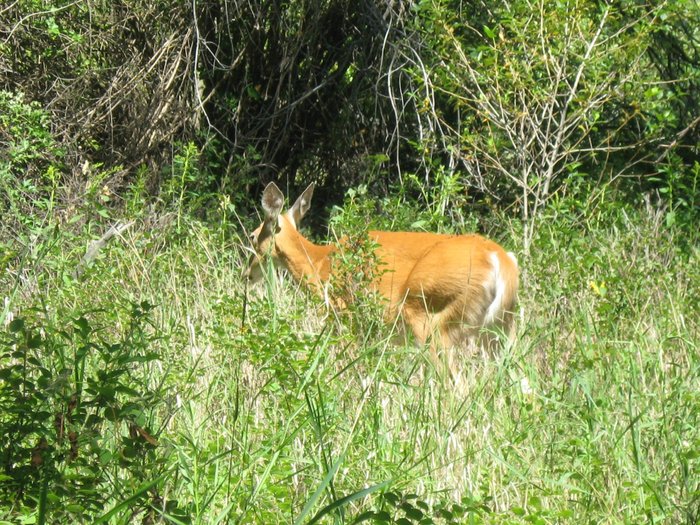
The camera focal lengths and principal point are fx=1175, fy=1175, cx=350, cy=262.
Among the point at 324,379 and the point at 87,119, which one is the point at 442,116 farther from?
the point at 324,379

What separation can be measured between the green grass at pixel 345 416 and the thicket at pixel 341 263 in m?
0.02

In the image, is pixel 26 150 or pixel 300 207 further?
→ pixel 26 150

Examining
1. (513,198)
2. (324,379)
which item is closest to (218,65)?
(513,198)

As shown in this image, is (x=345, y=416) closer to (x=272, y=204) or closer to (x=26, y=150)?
(x=272, y=204)

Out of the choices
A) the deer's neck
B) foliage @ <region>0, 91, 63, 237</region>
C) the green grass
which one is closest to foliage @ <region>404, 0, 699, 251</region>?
the deer's neck

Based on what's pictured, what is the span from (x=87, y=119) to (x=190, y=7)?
117 centimetres

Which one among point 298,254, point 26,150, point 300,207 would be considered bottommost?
point 298,254

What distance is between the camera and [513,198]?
29.2ft

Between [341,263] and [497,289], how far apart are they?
0.90 m

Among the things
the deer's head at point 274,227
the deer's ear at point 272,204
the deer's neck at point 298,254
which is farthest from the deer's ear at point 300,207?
the deer's ear at point 272,204

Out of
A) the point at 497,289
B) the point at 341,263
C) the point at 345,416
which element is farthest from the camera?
the point at 497,289

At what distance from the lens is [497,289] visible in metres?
6.30

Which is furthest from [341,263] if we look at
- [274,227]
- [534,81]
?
[534,81]

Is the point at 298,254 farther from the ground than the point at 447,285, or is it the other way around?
the point at 298,254
